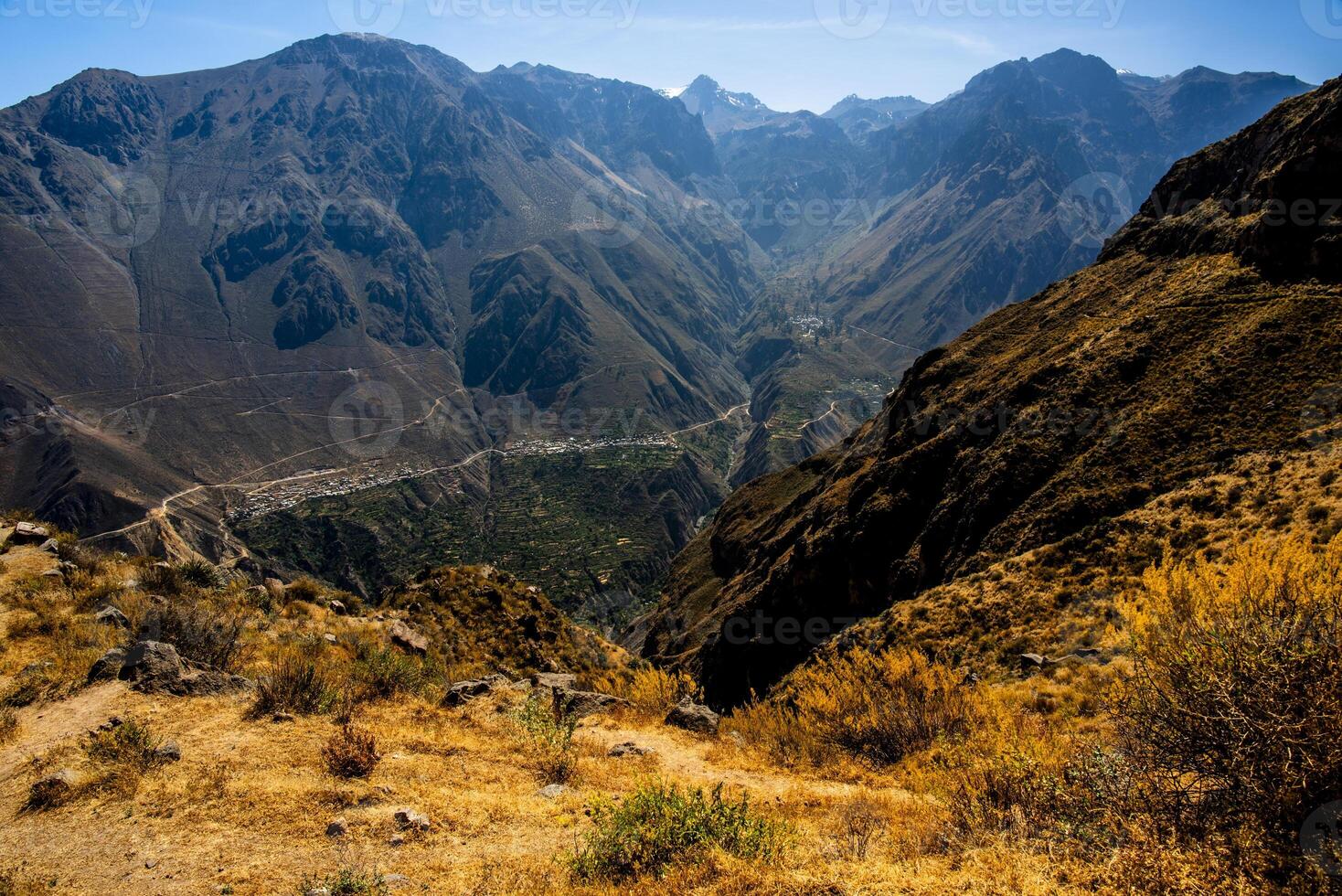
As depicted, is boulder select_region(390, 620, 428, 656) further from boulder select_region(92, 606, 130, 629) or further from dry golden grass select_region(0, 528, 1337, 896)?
boulder select_region(92, 606, 130, 629)

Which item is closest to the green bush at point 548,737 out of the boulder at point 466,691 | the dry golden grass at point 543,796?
the dry golden grass at point 543,796

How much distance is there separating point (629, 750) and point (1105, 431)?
975 inches

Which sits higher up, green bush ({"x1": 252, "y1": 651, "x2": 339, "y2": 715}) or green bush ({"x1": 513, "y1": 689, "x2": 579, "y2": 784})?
green bush ({"x1": 252, "y1": 651, "x2": 339, "y2": 715})

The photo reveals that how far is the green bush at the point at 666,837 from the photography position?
25.5 ft

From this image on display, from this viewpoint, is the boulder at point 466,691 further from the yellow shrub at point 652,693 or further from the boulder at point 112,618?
the boulder at point 112,618

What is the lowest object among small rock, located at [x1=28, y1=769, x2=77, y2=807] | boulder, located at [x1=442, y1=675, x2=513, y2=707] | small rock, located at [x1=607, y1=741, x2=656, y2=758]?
small rock, located at [x1=607, y1=741, x2=656, y2=758]

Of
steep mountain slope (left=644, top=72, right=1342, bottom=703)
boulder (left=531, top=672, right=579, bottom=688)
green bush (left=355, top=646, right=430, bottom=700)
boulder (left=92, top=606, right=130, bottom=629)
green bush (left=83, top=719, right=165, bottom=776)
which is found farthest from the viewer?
steep mountain slope (left=644, top=72, right=1342, bottom=703)

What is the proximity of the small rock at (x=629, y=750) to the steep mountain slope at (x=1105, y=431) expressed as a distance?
11811 millimetres

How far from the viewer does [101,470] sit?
493ft

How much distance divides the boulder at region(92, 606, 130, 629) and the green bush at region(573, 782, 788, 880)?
13196mm

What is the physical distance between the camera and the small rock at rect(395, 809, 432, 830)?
8.62 meters

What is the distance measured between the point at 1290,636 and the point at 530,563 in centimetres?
14568

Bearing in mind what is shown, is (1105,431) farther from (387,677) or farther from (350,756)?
(350,756)

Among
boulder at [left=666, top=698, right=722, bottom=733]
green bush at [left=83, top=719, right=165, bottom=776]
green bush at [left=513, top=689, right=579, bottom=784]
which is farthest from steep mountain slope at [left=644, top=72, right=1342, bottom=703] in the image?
green bush at [left=83, top=719, right=165, bottom=776]
